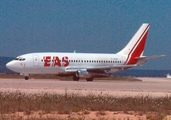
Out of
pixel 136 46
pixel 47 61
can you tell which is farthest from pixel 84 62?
pixel 136 46

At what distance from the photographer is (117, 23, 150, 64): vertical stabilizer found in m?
53.8

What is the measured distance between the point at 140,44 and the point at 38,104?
37653 millimetres

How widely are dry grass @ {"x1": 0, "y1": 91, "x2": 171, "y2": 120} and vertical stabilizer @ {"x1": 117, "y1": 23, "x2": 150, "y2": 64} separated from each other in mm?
31566

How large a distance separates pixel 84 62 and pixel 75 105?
31.5 m

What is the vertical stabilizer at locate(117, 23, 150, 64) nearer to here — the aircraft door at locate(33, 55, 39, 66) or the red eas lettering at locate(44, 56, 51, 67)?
the red eas lettering at locate(44, 56, 51, 67)

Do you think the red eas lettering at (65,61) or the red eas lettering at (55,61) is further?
the red eas lettering at (65,61)

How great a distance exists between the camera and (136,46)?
54.3m

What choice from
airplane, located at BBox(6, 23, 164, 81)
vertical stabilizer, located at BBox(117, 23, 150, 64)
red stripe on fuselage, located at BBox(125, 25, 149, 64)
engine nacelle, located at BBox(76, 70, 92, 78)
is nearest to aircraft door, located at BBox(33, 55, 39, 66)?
airplane, located at BBox(6, 23, 164, 81)

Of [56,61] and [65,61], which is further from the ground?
[65,61]

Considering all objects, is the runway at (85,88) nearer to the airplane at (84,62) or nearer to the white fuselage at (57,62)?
the white fuselage at (57,62)

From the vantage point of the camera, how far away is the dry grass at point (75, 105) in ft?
54.9

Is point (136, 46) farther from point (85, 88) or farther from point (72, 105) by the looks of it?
point (72, 105)

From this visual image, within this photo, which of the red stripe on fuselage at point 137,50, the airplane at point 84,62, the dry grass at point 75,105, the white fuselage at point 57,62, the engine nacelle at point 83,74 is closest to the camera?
the dry grass at point 75,105

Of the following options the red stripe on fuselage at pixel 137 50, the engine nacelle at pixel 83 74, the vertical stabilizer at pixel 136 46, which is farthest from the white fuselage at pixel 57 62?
the vertical stabilizer at pixel 136 46
